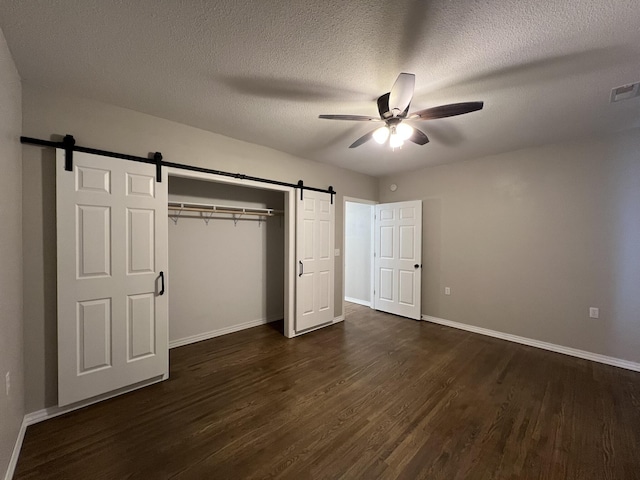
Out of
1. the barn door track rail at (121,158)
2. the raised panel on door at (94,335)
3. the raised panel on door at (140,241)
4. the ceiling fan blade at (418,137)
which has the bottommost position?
the raised panel on door at (94,335)

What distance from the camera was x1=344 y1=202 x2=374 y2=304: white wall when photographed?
18.0 feet

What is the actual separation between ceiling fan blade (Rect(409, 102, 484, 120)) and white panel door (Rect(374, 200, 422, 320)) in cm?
261

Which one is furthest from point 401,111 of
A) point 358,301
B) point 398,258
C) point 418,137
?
point 358,301

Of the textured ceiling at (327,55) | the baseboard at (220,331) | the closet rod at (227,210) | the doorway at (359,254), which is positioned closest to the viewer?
the textured ceiling at (327,55)

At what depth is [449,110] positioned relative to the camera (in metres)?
1.89

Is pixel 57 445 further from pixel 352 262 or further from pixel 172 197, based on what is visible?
pixel 352 262

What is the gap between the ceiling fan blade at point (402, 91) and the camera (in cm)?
163

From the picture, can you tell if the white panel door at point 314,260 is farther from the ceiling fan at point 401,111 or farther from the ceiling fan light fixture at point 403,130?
the ceiling fan light fixture at point 403,130

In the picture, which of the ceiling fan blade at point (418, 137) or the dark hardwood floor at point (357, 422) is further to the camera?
the ceiling fan blade at point (418, 137)

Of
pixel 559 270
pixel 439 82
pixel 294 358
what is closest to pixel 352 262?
pixel 294 358

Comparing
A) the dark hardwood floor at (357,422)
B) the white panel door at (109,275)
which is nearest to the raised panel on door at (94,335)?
the white panel door at (109,275)

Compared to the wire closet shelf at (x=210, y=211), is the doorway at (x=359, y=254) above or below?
below

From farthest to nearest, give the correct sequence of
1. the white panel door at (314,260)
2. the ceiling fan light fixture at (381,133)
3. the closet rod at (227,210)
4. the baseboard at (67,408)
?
the white panel door at (314,260) → the closet rod at (227,210) → the ceiling fan light fixture at (381,133) → the baseboard at (67,408)

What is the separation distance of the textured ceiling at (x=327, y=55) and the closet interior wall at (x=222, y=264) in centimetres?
124
